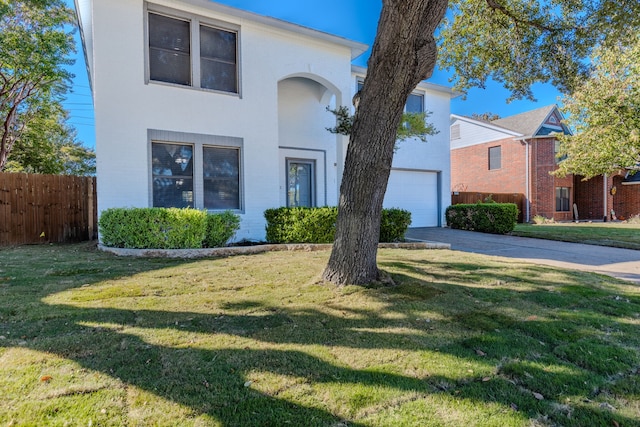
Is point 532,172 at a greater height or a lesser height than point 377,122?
greater

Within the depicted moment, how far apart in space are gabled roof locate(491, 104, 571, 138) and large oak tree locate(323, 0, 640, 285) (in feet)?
49.0

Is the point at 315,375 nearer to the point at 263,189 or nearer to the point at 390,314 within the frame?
the point at 390,314

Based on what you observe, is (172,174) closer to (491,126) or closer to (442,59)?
(442,59)

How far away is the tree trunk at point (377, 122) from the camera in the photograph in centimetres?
392

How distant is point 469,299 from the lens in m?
4.15

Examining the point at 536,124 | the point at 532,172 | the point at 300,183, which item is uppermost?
the point at 536,124

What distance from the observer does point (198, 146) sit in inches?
336

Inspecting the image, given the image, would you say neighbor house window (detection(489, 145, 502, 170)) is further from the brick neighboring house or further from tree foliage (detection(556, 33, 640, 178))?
tree foliage (detection(556, 33, 640, 178))

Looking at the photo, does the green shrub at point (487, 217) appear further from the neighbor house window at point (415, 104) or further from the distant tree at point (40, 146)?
the distant tree at point (40, 146)

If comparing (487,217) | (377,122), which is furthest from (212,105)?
(487,217)

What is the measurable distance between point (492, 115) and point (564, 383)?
3325 centimetres

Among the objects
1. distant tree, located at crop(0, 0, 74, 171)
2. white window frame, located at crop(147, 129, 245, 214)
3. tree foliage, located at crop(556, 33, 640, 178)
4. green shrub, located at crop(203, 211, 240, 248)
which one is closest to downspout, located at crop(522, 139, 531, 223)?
tree foliage, located at crop(556, 33, 640, 178)

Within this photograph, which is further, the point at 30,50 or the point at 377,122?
the point at 30,50

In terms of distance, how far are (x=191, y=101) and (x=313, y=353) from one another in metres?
7.54
